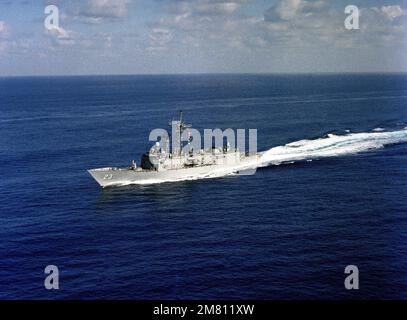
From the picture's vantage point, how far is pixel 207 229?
8744cm

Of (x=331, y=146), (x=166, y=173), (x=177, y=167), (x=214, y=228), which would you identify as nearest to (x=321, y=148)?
(x=331, y=146)

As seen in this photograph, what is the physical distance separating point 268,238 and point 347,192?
31.2 metres

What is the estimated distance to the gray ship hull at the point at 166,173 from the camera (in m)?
116

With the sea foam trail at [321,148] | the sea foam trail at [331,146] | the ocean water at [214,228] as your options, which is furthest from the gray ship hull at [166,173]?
the sea foam trail at [331,146]

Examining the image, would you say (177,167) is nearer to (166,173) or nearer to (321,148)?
(166,173)

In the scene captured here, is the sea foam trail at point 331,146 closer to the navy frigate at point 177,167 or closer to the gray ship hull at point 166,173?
the gray ship hull at point 166,173

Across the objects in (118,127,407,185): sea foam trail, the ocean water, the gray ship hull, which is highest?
(118,127,407,185): sea foam trail

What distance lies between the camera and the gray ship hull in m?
116

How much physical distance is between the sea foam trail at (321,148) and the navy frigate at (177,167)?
0.97 ft

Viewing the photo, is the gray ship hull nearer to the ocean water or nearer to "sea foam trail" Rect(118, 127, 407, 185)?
"sea foam trail" Rect(118, 127, 407, 185)

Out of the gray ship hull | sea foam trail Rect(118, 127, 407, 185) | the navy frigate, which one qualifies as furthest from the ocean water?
the navy frigate

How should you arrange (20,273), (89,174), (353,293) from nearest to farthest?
(353,293) → (20,273) → (89,174)

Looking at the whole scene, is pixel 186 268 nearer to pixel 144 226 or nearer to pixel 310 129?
pixel 144 226
